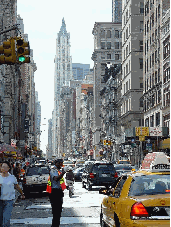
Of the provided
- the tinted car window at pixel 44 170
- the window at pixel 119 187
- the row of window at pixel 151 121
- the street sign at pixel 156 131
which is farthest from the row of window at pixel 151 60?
the window at pixel 119 187

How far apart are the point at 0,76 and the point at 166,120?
20.9 metres

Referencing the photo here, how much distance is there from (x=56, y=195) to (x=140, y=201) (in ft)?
15.9

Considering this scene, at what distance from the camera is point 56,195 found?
521 inches

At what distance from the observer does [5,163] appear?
37.4 feet

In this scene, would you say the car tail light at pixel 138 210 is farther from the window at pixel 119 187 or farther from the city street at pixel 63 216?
the city street at pixel 63 216

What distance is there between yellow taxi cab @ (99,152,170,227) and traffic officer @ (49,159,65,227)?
176 cm

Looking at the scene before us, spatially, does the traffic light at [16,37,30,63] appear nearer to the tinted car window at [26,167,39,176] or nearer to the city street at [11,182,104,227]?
the city street at [11,182,104,227]

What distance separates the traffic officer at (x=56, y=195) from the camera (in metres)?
13.0

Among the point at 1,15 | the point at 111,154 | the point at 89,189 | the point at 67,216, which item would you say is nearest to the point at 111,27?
the point at 111,154

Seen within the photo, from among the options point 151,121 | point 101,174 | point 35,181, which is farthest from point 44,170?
point 151,121

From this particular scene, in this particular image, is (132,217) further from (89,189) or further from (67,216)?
(89,189)

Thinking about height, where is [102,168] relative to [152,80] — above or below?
below

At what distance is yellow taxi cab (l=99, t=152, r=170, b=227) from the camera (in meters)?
8.56

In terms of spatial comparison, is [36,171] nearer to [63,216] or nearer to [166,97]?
[63,216]
